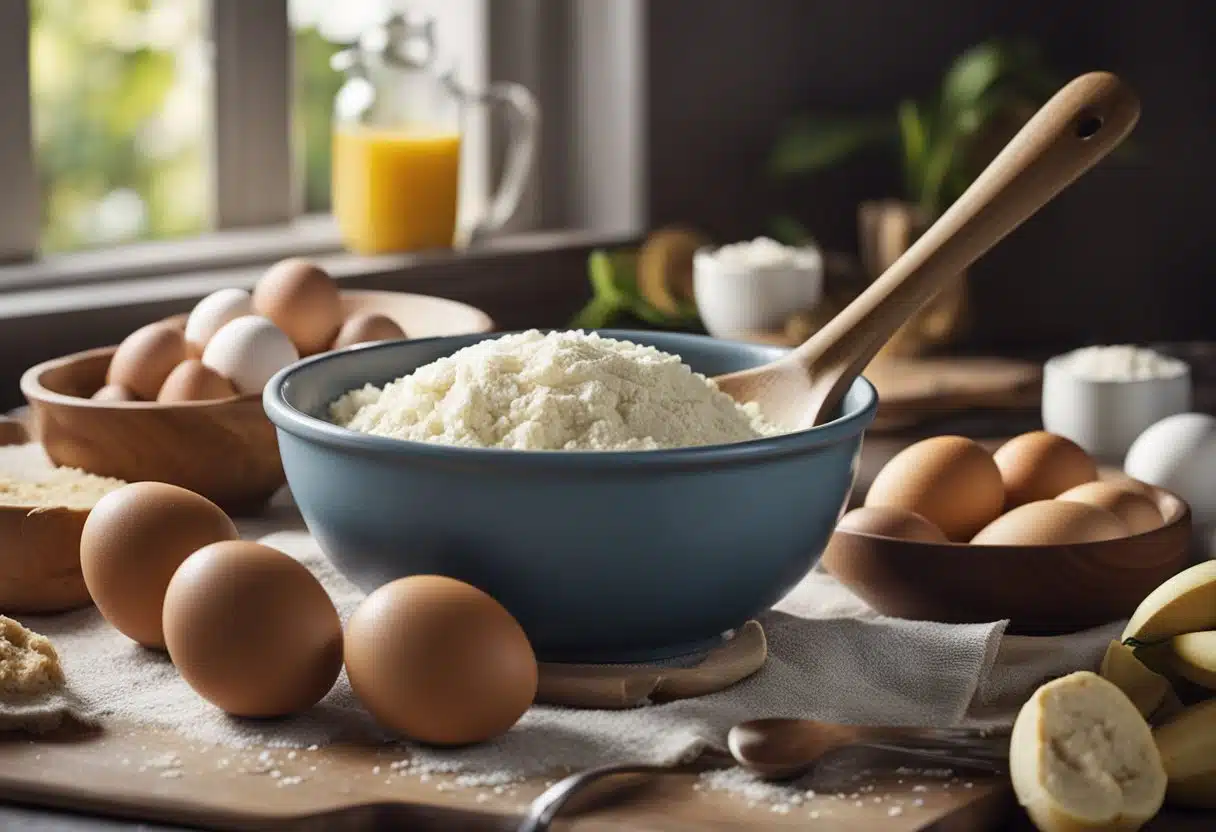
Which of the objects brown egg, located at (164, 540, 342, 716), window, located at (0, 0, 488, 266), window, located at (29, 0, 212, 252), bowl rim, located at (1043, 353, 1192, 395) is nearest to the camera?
brown egg, located at (164, 540, 342, 716)

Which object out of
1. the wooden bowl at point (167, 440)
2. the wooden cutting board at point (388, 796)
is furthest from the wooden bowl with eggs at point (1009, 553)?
the wooden bowl at point (167, 440)

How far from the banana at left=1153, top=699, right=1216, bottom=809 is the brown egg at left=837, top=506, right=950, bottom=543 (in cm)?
26

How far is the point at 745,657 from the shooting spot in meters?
1.05

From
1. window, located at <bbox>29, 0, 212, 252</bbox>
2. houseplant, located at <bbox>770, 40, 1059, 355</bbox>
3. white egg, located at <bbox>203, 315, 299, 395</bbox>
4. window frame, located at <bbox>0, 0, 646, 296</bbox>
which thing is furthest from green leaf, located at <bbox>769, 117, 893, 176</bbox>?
white egg, located at <bbox>203, 315, 299, 395</bbox>

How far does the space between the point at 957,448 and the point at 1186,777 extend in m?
0.39

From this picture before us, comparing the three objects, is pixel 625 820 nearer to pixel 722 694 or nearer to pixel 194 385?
pixel 722 694

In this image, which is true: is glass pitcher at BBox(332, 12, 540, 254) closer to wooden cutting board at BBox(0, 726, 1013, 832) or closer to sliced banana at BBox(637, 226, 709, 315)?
sliced banana at BBox(637, 226, 709, 315)

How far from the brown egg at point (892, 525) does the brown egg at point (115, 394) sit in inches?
22.6

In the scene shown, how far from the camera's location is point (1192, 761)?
90cm

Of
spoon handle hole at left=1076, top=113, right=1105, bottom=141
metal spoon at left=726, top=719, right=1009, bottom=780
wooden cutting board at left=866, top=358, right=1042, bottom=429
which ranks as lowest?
wooden cutting board at left=866, top=358, right=1042, bottom=429

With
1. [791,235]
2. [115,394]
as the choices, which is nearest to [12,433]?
[115,394]

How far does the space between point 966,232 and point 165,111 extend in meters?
1.44

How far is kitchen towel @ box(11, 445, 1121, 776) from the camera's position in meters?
0.94

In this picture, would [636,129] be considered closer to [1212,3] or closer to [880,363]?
[880,363]
